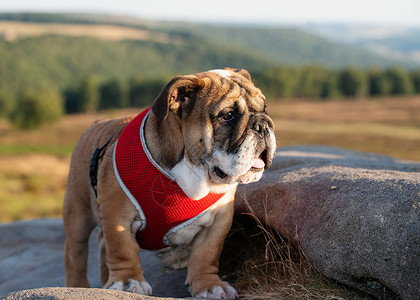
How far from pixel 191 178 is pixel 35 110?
366 feet

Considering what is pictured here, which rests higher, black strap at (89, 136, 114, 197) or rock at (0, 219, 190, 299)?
black strap at (89, 136, 114, 197)

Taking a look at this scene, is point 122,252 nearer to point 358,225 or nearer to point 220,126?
point 220,126

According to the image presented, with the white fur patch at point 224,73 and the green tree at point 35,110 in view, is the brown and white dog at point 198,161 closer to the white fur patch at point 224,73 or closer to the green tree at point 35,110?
the white fur patch at point 224,73

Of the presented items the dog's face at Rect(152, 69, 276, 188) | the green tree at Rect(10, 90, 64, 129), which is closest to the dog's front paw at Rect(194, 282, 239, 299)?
the dog's face at Rect(152, 69, 276, 188)

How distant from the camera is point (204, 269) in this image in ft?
19.5

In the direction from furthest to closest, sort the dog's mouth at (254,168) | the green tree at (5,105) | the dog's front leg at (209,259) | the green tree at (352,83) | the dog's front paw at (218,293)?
the green tree at (352,83) → the green tree at (5,105) → the dog's front leg at (209,259) → the dog's front paw at (218,293) → the dog's mouth at (254,168)

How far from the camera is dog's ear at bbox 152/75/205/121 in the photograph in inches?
197

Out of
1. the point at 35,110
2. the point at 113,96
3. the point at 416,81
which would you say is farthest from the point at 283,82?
the point at 35,110

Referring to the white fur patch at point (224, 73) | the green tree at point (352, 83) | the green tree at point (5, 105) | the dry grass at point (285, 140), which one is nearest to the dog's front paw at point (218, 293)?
the white fur patch at point (224, 73)

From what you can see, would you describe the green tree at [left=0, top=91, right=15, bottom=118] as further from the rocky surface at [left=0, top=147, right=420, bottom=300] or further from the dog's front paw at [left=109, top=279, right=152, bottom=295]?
the dog's front paw at [left=109, top=279, right=152, bottom=295]

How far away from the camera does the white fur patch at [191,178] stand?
17.6 ft

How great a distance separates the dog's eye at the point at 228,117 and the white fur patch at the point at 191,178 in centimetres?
61

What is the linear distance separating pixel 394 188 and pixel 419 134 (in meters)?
56.2

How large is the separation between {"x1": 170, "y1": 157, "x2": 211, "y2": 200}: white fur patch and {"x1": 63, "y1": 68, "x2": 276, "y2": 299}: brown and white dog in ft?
0.04
